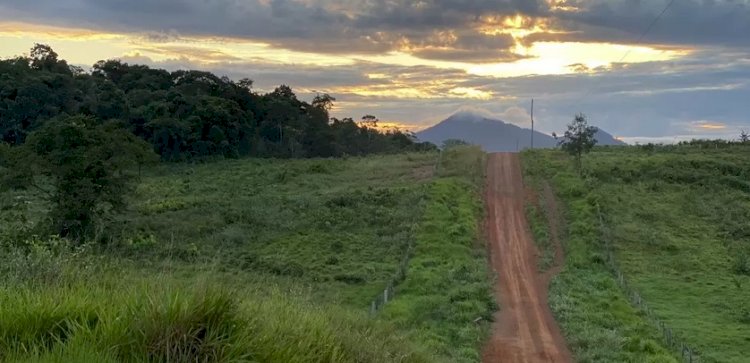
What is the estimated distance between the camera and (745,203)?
42.4 meters

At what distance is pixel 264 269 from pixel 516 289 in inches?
413

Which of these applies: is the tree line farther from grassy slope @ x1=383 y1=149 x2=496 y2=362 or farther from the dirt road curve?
the dirt road curve

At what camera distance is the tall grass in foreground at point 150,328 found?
4539 mm

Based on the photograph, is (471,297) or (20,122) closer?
(471,297)

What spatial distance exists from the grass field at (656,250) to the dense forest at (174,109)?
33.1 m

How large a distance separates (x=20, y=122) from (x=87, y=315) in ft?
234

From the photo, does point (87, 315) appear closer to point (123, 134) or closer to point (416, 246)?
point (416, 246)

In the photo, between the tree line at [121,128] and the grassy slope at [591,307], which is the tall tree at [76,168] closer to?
→ the tree line at [121,128]

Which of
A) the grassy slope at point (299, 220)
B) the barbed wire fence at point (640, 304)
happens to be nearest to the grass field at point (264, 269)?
the grassy slope at point (299, 220)

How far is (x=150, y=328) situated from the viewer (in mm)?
4645

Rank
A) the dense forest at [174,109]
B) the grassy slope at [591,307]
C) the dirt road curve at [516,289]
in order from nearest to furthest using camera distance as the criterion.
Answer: the grassy slope at [591,307] < the dirt road curve at [516,289] < the dense forest at [174,109]

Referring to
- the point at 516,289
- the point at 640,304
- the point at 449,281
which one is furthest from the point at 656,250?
the point at 449,281

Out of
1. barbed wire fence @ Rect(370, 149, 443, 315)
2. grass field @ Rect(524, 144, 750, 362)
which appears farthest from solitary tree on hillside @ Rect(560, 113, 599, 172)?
barbed wire fence @ Rect(370, 149, 443, 315)

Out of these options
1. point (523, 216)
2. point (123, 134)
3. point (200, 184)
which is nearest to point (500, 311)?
point (523, 216)
